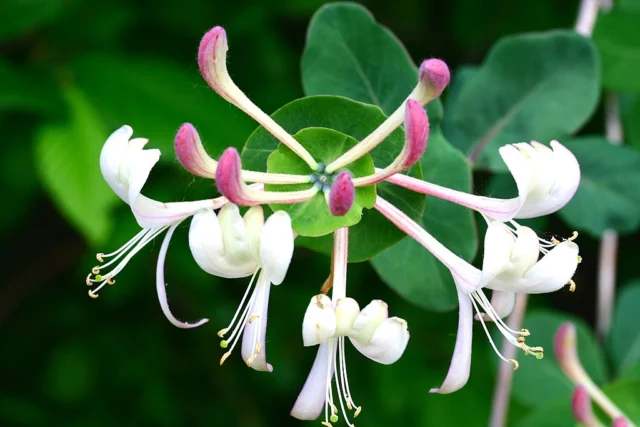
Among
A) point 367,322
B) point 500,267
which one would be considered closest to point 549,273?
point 500,267

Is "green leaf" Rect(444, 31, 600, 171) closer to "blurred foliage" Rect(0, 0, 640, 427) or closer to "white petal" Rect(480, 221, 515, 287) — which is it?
"blurred foliage" Rect(0, 0, 640, 427)

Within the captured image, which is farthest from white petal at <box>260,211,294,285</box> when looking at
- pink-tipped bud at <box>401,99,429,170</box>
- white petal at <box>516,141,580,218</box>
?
white petal at <box>516,141,580,218</box>

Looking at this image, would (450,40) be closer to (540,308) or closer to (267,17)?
(267,17)

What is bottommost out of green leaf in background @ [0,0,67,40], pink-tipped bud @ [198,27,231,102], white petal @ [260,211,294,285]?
white petal @ [260,211,294,285]

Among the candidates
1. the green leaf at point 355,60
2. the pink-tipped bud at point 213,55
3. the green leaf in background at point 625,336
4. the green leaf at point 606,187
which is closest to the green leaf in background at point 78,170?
the green leaf at point 355,60

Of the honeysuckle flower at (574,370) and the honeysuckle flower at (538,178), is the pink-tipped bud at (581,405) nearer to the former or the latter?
the honeysuckle flower at (574,370)

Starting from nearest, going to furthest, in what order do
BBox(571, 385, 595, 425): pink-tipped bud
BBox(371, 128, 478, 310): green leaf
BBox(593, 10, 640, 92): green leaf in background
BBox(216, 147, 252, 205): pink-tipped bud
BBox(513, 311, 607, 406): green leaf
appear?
1. BBox(216, 147, 252, 205): pink-tipped bud
2. BBox(371, 128, 478, 310): green leaf
3. BBox(571, 385, 595, 425): pink-tipped bud
4. BBox(593, 10, 640, 92): green leaf in background
5. BBox(513, 311, 607, 406): green leaf
